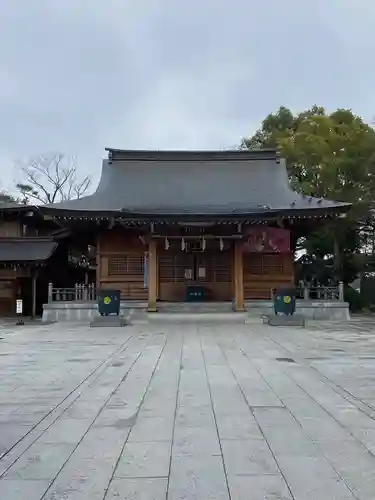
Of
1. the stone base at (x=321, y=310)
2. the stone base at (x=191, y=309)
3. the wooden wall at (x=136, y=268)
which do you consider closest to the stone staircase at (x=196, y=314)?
the stone base at (x=191, y=309)

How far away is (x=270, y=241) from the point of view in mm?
19953

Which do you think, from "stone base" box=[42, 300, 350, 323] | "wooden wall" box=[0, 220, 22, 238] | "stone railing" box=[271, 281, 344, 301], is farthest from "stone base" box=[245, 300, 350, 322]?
"wooden wall" box=[0, 220, 22, 238]

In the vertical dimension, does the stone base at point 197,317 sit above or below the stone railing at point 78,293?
below

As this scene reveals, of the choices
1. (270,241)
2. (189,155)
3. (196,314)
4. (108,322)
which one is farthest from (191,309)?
(189,155)

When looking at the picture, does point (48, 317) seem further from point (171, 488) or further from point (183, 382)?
point (171, 488)

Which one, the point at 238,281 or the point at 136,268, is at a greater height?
the point at 136,268

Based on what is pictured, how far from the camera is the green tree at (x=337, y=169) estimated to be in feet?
77.9

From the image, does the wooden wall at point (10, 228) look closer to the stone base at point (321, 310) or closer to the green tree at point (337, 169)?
the stone base at point (321, 310)

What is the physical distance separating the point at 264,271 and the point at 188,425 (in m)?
15.8

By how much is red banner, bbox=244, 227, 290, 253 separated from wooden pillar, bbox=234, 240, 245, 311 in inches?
34.9

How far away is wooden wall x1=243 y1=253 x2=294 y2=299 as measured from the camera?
20203 mm

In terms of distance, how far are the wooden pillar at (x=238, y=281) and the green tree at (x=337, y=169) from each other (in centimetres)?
725

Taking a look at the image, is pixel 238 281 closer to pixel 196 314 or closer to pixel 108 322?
pixel 196 314

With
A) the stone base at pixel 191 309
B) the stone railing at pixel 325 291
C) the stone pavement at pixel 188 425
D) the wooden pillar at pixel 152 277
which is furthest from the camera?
the stone railing at pixel 325 291
